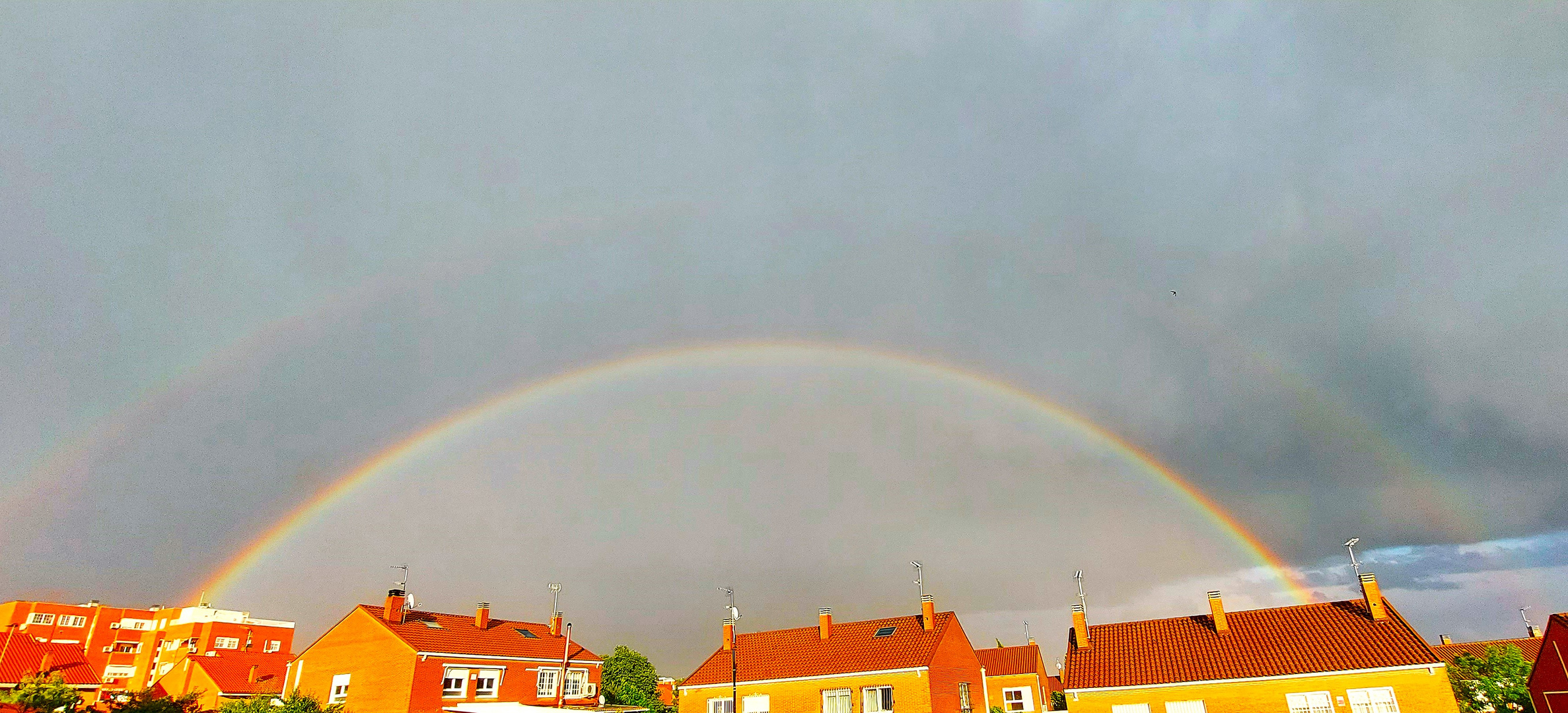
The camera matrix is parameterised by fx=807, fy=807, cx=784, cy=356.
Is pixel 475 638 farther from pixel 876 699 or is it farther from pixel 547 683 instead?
pixel 876 699

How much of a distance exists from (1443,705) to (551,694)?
49.1m

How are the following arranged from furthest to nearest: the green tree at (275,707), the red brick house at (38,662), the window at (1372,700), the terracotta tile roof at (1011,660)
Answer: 1. the terracotta tile roof at (1011,660)
2. the red brick house at (38,662)
3. the window at (1372,700)
4. the green tree at (275,707)

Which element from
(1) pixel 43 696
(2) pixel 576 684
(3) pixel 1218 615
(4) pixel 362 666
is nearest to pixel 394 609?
(4) pixel 362 666

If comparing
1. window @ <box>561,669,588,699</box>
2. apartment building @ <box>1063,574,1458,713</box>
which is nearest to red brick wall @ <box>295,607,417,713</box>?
window @ <box>561,669,588,699</box>

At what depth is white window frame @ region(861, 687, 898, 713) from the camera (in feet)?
150

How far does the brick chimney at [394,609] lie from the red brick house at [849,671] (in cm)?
1819

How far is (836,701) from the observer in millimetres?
47312

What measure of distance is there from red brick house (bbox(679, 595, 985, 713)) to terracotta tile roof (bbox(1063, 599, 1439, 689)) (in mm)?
7290

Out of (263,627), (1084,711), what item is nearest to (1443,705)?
(1084,711)

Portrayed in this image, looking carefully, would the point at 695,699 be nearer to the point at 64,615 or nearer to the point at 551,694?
the point at 551,694

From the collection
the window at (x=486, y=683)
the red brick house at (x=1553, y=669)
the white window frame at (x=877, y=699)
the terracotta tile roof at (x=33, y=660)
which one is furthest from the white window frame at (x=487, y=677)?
the red brick house at (x=1553, y=669)

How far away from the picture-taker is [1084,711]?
137 feet

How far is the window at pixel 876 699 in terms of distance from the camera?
45906mm

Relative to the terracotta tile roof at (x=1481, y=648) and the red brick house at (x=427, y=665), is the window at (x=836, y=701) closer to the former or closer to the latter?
the red brick house at (x=427, y=665)
